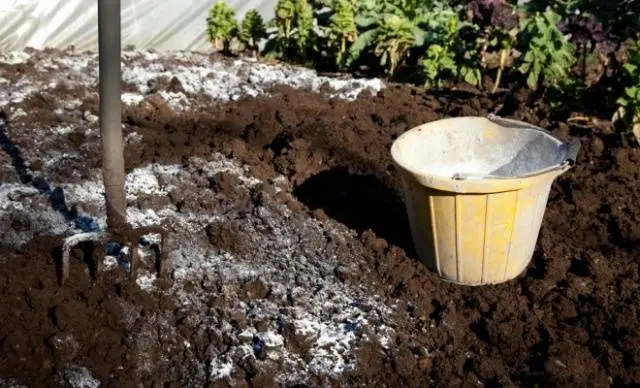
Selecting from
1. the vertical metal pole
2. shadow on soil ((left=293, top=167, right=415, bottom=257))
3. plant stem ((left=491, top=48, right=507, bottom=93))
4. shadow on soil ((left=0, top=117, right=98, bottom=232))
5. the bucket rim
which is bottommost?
plant stem ((left=491, top=48, right=507, bottom=93))

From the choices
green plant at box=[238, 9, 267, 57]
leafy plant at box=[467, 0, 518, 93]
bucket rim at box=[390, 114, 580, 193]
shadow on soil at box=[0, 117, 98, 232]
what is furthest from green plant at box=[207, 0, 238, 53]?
bucket rim at box=[390, 114, 580, 193]

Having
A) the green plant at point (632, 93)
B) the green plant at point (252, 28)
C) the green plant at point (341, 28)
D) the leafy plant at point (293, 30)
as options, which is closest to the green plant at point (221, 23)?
the green plant at point (252, 28)

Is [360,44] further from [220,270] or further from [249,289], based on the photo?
[249,289]

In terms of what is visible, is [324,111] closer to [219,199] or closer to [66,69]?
[219,199]

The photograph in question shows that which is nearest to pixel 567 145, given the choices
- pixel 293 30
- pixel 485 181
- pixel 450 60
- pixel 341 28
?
pixel 485 181

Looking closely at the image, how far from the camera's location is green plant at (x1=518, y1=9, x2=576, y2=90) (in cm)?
586

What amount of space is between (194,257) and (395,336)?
1130 mm

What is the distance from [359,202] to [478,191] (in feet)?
4.18

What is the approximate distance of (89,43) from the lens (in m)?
8.02

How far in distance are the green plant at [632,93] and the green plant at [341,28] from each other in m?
2.44

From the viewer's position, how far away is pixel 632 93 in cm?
522

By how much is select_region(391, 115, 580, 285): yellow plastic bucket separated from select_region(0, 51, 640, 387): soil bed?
0.16m

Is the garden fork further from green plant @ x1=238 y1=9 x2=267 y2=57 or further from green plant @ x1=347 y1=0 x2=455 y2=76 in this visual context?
green plant @ x1=238 y1=9 x2=267 y2=57

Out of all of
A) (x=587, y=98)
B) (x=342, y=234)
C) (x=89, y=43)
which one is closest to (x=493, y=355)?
(x=342, y=234)
